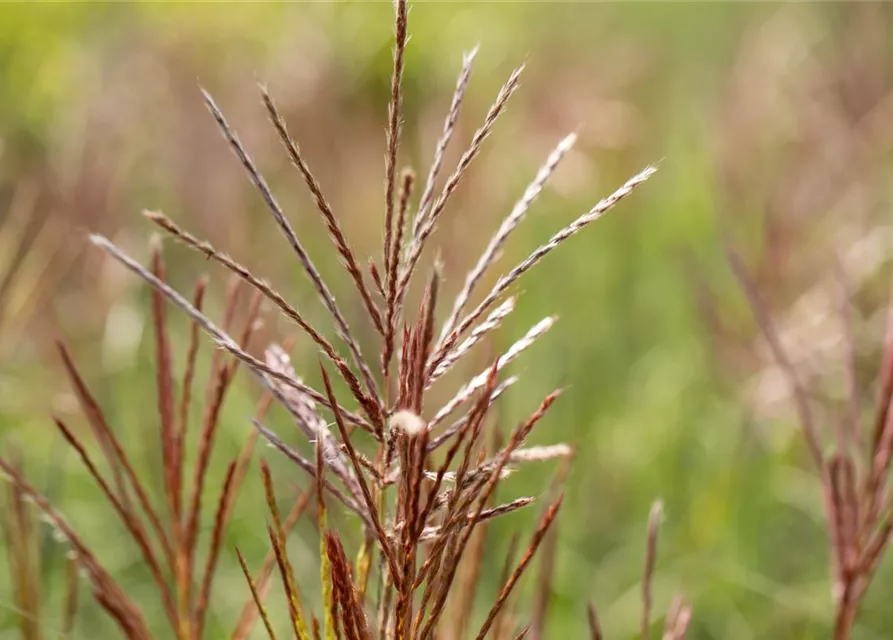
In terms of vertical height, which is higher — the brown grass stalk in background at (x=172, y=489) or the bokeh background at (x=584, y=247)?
the bokeh background at (x=584, y=247)

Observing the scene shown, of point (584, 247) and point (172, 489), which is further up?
point (584, 247)

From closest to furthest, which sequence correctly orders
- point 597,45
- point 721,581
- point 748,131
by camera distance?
point 721,581 → point 748,131 → point 597,45

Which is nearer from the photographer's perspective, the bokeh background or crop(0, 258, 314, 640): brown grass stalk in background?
crop(0, 258, 314, 640): brown grass stalk in background

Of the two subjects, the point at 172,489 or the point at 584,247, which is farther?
the point at 584,247

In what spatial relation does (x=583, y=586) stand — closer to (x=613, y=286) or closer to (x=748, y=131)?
(x=613, y=286)

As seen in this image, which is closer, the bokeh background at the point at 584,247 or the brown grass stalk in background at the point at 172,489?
the brown grass stalk in background at the point at 172,489

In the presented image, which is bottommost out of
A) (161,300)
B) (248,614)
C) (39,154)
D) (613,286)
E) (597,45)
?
(248,614)

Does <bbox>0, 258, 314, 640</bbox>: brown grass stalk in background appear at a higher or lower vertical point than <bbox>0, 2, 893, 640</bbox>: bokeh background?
lower

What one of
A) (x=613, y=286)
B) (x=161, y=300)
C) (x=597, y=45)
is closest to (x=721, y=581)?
(x=161, y=300)
